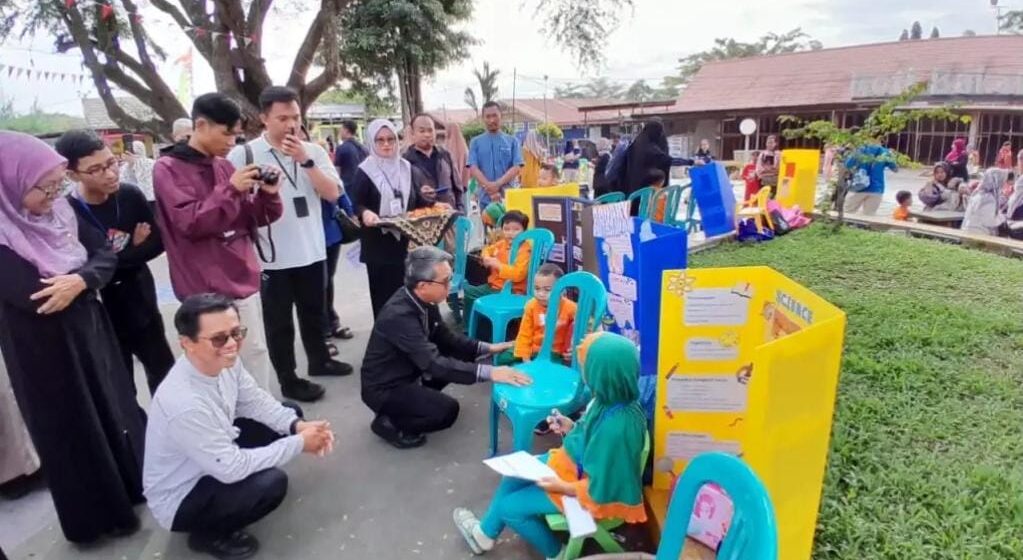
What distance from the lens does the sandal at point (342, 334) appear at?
469cm

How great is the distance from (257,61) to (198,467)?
1009cm

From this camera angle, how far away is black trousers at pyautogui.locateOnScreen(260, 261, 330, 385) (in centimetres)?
343

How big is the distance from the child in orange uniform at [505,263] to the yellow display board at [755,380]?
1.83 m

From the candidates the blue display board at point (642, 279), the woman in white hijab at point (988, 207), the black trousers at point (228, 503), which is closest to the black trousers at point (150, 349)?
the black trousers at point (228, 503)

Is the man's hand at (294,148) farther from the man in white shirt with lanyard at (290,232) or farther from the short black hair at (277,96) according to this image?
the short black hair at (277,96)

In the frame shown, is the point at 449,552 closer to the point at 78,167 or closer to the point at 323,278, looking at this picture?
the point at 323,278

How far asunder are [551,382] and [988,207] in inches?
268

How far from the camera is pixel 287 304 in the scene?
11.5ft

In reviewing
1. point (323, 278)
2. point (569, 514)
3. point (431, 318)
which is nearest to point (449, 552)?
point (569, 514)

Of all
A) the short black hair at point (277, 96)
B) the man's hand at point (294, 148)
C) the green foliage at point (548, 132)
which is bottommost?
the man's hand at point (294, 148)

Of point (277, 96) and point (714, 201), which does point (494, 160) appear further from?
point (714, 201)

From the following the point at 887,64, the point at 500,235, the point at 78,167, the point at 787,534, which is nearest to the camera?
the point at 787,534

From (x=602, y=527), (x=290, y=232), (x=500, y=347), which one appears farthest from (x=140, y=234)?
(x=602, y=527)

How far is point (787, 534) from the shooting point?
1637mm
